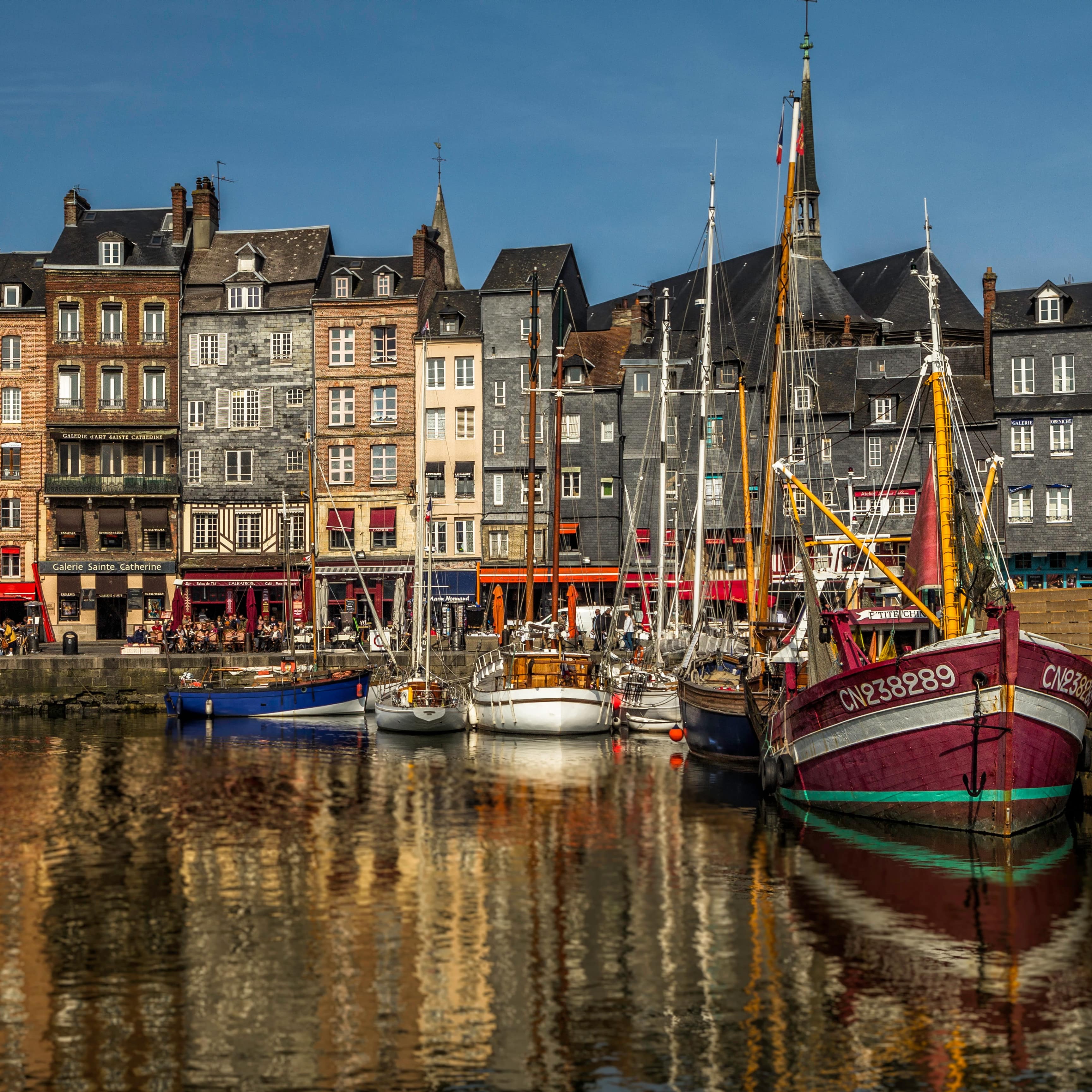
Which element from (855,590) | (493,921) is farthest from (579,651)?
(493,921)

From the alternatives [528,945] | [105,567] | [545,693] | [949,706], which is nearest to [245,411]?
[105,567]

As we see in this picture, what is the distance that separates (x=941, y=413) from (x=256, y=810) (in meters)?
16.3

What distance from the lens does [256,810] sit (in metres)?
31.4

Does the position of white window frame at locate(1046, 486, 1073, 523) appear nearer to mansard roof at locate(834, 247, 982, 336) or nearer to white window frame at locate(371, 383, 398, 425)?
mansard roof at locate(834, 247, 982, 336)

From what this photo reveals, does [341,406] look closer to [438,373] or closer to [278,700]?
[438,373]

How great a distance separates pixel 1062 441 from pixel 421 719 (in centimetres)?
3450

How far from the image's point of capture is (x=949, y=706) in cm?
2512

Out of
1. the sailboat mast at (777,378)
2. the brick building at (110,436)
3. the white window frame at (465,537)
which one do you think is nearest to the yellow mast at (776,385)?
the sailboat mast at (777,378)

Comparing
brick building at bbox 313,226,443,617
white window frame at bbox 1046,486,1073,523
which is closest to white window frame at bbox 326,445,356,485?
brick building at bbox 313,226,443,617

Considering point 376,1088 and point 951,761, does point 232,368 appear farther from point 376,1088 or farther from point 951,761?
point 376,1088

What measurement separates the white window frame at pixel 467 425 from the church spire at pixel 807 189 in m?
24.6

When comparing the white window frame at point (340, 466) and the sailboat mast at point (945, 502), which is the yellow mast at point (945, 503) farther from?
the white window frame at point (340, 466)

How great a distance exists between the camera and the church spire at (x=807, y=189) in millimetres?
86688

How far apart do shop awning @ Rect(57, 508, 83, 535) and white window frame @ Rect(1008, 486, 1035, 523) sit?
43.6 meters
